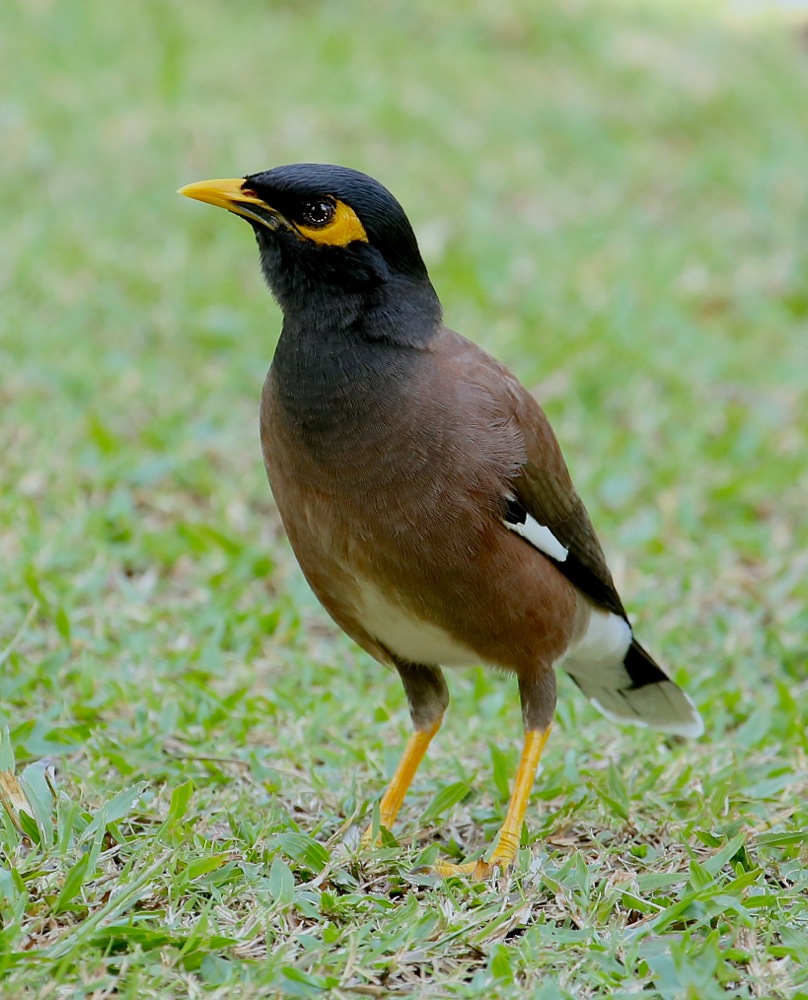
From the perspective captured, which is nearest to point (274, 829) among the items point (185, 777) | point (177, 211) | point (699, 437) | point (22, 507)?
point (185, 777)

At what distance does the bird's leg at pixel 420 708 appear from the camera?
169 inches

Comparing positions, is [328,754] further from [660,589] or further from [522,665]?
[660,589]

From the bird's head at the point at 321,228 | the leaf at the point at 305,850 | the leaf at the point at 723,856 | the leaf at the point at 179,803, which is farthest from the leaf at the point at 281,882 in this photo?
the bird's head at the point at 321,228

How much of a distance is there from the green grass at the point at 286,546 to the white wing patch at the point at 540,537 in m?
0.80

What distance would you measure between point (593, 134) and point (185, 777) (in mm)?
8197

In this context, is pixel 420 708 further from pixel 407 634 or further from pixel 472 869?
pixel 472 869

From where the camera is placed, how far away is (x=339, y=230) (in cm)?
388

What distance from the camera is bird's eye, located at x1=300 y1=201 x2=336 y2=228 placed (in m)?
3.88

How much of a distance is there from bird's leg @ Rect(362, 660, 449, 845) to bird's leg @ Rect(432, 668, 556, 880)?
0.33 m

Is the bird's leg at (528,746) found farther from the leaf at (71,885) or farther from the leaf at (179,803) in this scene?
the leaf at (71,885)

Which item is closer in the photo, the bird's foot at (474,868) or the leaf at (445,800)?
the bird's foot at (474,868)

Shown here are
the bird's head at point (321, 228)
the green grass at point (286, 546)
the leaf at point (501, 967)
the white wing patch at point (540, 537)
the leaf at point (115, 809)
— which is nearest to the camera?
the leaf at point (501, 967)

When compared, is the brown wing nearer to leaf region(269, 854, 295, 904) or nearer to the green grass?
the green grass

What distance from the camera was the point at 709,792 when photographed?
4359mm
